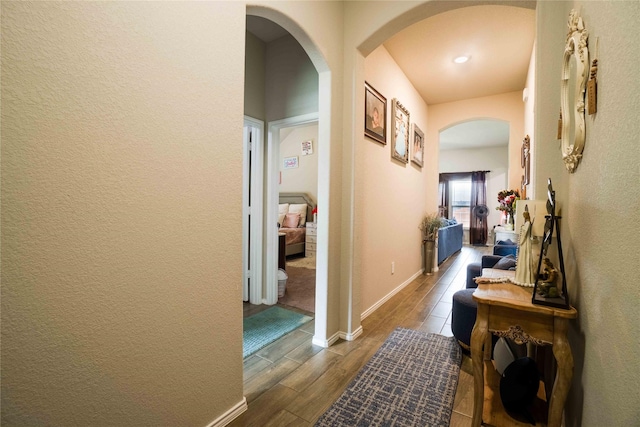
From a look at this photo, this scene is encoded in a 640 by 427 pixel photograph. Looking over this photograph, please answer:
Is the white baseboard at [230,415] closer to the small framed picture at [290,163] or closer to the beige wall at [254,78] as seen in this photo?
the beige wall at [254,78]

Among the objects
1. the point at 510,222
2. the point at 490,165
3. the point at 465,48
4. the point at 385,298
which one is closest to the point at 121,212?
the point at 385,298

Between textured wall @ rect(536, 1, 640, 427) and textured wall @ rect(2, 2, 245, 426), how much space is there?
1.41m

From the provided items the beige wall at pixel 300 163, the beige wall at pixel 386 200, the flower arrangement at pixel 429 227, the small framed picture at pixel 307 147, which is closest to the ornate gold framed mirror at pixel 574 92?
the beige wall at pixel 386 200

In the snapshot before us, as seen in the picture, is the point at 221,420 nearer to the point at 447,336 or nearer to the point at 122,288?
the point at 122,288

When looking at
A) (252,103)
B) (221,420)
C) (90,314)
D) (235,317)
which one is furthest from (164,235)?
(252,103)

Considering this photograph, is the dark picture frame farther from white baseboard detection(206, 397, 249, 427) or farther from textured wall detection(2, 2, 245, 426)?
white baseboard detection(206, 397, 249, 427)

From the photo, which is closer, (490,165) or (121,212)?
(121,212)

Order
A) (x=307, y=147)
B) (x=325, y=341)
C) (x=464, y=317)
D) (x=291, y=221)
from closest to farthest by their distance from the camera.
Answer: (x=464, y=317) < (x=325, y=341) < (x=291, y=221) < (x=307, y=147)

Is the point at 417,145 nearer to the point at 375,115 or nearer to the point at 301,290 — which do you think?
the point at 375,115

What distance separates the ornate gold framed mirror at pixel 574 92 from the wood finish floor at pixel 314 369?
1.42 m

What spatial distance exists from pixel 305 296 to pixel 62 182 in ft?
9.68

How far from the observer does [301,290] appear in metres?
3.79

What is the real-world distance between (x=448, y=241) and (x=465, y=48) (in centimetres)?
393

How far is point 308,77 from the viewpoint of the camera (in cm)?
294
